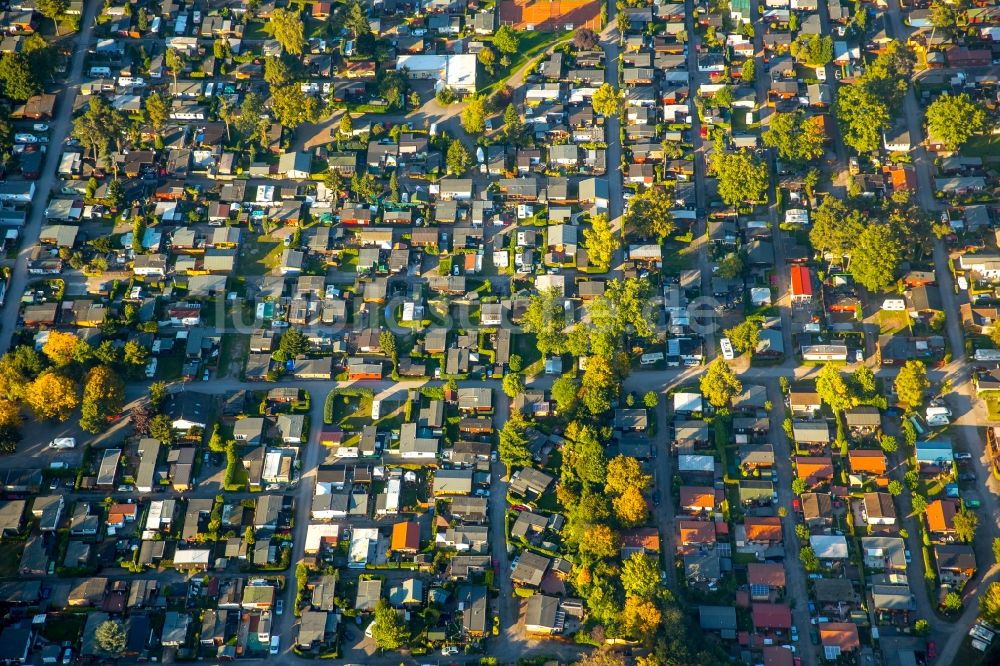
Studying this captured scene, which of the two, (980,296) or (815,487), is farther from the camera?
(980,296)

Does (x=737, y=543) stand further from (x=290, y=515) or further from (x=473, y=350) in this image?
(x=290, y=515)

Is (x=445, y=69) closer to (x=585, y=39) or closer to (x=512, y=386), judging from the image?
(x=585, y=39)

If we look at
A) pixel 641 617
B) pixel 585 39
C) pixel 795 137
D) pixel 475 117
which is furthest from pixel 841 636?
pixel 585 39

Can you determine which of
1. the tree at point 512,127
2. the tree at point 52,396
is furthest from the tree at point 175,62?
the tree at point 52,396

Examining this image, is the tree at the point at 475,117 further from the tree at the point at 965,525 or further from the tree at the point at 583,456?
the tree at the point at 965,525

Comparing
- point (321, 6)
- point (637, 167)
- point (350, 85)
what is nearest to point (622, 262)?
point (637, 167)

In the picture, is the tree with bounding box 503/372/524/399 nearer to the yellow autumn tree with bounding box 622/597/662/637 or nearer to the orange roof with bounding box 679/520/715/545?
the orange roof with bounding box 679/520/715/545

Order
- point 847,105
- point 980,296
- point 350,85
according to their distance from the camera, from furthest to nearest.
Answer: point 350,85
point 847,105
point 980,296
